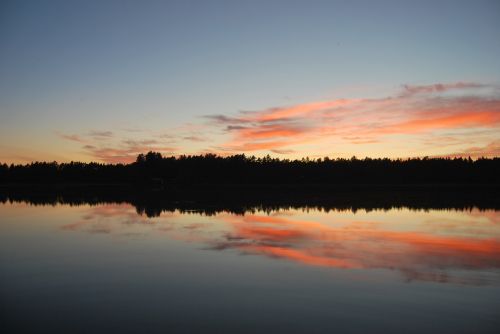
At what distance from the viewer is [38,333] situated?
7.50m

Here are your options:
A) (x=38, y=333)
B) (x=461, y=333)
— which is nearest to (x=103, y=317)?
(x=38, y=333)

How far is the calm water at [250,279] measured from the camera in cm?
818

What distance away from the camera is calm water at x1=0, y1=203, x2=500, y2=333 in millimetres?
8180

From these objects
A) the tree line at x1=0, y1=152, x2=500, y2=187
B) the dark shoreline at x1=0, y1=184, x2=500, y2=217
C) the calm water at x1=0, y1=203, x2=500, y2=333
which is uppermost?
the tree line at x1=0, y1=152, x2=500, y2=187

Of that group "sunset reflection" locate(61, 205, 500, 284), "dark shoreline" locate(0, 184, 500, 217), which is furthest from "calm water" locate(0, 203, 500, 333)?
"dark shoreline" locate(0, 184, 500, 217)

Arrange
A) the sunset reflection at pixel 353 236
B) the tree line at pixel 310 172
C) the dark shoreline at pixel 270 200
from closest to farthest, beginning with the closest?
1. the sunset reflection at pixel 353 236
2. the dark shoreline at pixel 270 200
3. the tree line at pixel 310 172

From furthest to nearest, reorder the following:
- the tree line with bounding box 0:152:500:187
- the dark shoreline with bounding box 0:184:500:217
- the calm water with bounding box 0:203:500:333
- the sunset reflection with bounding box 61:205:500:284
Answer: the tree line with bounding box 0:152:500:187 → the dark shoreline with bounding box 0:184:500:217 → the sunset reflection with bounding box 61:205:500:284 → the calm water with bounding box 0:203:500:333

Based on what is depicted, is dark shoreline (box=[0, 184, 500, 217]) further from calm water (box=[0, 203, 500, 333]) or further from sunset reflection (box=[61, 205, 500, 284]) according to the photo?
calm water (box=[0, 203, 500, 333])

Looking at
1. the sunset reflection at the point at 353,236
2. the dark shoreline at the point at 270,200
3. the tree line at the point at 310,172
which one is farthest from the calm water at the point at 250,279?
the tree line at the point at 310,172

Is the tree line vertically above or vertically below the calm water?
above

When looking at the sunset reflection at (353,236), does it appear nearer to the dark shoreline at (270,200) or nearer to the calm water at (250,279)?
the calm water at (250,279)

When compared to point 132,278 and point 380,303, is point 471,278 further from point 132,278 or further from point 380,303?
point 132,278

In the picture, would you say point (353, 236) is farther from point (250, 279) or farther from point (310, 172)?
point (310, 172)

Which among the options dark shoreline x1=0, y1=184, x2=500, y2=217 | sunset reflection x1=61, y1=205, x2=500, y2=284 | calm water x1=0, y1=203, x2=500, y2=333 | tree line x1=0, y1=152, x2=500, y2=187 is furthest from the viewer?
tree line x1=0, y1=152, x2=500, y2=187
